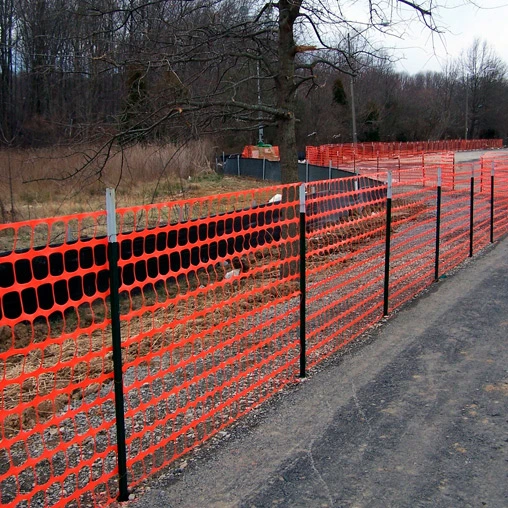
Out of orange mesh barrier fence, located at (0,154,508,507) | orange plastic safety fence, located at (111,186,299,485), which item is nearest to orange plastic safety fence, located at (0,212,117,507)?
orange mesh barrier fence, located at (0,154,508,507)

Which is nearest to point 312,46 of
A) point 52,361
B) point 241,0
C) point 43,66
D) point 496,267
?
point 241,0

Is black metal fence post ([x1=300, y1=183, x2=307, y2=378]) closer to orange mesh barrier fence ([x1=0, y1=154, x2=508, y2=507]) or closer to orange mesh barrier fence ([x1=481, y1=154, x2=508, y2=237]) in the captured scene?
orange mesh barrier fence ([x1=0, y1=154, x2=508, y2=507])

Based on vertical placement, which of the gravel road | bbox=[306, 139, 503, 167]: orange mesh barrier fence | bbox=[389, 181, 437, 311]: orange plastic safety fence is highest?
bbox=[306, 139, 503, 167]: orange mesh barrier fence

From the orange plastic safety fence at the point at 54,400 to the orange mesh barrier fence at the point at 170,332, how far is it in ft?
0.05

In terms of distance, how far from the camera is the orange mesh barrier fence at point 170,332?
333cm

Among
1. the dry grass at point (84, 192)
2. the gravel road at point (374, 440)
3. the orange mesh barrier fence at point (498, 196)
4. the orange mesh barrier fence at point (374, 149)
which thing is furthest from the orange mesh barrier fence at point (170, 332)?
the orange mesh barrier fence at point (374, 149)

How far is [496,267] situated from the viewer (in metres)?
9.21

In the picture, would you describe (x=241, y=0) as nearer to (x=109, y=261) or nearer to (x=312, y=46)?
(x=312, y=46)

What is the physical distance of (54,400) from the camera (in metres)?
4.02

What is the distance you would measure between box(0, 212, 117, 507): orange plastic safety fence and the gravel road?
0.47m

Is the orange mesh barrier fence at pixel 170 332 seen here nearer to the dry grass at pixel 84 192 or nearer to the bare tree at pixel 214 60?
the bare tree at pixel 214 60

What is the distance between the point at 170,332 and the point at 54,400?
296 cm

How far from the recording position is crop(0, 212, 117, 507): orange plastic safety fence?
2.98 meters

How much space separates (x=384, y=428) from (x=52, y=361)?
157 inches
